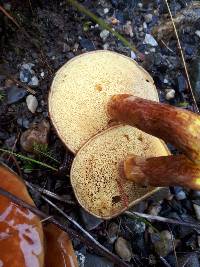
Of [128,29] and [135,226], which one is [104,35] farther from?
[135,226]

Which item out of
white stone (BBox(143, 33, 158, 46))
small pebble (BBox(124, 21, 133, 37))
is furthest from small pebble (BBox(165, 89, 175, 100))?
small pebble (BBox(124, 21, 133, 37))

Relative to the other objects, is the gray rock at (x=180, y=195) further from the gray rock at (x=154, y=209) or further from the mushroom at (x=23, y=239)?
the mushroom at (x=23, y=239)

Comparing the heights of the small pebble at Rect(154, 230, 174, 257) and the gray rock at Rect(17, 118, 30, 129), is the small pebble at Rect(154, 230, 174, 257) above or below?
below

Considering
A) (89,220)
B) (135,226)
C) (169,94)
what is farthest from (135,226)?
(169,94)

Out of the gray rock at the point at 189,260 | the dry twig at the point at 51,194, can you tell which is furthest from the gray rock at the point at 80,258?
the gray rock at the point at 189,260

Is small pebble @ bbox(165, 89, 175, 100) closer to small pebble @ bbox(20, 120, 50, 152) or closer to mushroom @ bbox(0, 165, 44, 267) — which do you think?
small pebble @ bbox(20, 120, 50, 152)

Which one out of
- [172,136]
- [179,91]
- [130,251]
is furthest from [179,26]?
[130,251]
